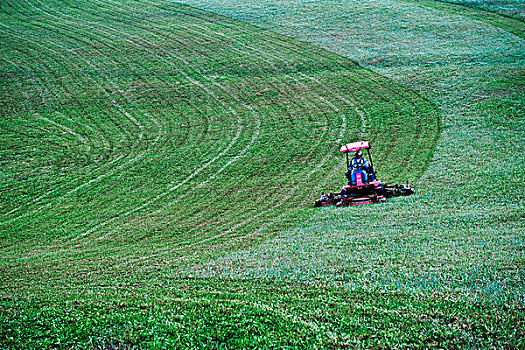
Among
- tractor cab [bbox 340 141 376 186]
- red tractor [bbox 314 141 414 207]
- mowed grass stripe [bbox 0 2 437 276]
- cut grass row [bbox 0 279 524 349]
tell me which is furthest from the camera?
tractor cab [bbox 340 141 376 186]

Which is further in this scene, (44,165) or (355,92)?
(355,92)

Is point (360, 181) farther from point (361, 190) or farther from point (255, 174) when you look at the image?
point (255, 174)

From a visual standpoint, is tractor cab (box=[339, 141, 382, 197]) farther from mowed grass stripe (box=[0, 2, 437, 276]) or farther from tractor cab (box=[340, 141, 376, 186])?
mowed grass stripe (box=[0, 2, 437, 276])

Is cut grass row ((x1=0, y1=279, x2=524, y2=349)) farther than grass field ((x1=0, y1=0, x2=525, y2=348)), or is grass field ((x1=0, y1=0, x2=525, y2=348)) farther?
grass field ((x1=0, y1=0, x2=525, y2=348))

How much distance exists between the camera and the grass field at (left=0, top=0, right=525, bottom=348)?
9.19 meters

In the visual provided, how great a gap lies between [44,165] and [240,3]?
38199 millimetres

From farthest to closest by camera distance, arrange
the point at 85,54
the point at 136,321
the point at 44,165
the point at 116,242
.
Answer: the point at 85,54
the point at 44,165
the point at 116,242
the point at 136,321

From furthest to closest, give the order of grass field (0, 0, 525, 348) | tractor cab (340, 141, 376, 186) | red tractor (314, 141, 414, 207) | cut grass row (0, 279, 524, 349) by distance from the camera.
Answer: tractor cab (340, 141, 376, 186)
red tractor (314, 141, 414, 207)
grass field (0, 0, 525, 348)
cut grass row (0, 279, 524, 349)

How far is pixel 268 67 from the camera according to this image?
41.3 metres

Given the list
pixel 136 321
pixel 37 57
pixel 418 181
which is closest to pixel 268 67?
pixel 37 57

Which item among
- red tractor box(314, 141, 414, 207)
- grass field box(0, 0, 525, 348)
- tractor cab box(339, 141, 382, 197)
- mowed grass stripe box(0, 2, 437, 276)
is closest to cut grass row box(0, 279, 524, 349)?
grass field box(0, 0, 525, 348)

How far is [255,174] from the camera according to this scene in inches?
951

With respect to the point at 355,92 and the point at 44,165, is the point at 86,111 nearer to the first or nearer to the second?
the point at 44,165

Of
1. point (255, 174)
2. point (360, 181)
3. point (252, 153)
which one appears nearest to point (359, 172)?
point (360, 181)
